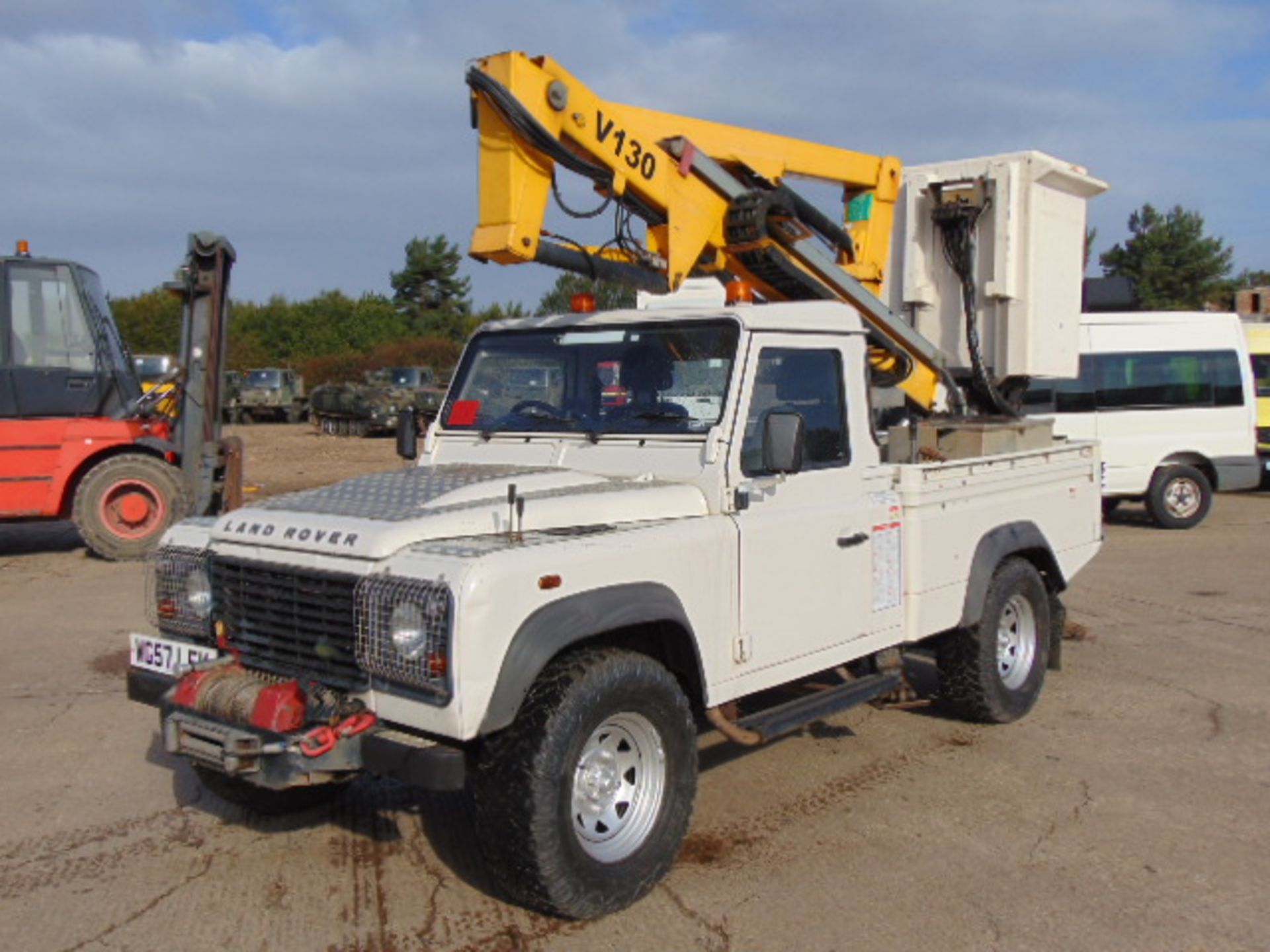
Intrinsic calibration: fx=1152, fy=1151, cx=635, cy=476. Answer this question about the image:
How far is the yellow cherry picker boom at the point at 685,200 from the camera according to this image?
16.9 ft

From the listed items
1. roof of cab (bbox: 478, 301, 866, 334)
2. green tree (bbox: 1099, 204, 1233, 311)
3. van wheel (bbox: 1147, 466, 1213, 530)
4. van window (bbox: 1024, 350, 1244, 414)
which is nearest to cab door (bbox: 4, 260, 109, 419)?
roof of cab (bbox: 478, 301, 866, 334)

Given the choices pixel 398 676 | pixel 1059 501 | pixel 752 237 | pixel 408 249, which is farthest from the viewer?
pixel 408 249

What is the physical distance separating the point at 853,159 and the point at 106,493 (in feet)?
25.8

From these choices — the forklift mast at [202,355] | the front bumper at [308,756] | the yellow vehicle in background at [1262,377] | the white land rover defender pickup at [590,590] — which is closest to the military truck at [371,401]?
the forklift mast at [202,355]

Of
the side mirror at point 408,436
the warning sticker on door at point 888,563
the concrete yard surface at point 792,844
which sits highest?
the side mirror at point 408,436

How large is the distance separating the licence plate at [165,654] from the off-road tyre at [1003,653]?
11.9ft

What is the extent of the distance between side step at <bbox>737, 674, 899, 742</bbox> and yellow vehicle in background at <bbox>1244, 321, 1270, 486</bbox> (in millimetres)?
13284

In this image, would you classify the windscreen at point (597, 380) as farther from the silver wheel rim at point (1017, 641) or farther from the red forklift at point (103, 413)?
the red forklift at point (103, 413)

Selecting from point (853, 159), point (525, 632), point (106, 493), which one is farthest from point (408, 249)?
point (525, 632)

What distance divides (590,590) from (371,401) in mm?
28123

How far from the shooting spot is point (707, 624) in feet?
14.0

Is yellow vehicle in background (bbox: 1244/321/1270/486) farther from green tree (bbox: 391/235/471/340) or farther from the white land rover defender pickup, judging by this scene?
green tree (bbox: 391/235/471/340)

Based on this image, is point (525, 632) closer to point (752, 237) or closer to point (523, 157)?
point (523, 157)

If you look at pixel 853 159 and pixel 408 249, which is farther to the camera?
pixel 408 249
